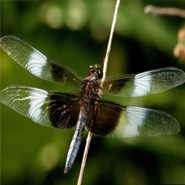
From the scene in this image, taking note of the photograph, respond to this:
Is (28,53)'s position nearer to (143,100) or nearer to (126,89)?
(126,89)

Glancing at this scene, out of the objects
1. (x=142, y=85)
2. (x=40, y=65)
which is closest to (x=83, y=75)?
(x=40, y=65)

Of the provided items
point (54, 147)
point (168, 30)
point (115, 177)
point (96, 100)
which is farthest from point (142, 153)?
point (96, 100)

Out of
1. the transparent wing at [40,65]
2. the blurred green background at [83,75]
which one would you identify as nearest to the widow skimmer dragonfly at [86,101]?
the transparent wing at [40,65]

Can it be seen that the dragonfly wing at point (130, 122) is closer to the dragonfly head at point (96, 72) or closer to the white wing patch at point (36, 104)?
the dragonfly head at point (96, 72)

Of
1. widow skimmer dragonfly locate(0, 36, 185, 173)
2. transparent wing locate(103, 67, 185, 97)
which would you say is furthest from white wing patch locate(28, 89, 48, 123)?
transparent wing locate(103, 67, 185, 97)

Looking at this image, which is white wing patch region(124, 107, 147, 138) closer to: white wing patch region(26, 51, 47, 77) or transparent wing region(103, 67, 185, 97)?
transparent wing region(103, 67, 185, 97)

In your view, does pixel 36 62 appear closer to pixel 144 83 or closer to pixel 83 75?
pixel 144 83

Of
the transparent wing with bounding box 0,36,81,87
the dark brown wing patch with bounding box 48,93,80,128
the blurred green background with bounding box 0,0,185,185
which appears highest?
the transparent wing with bounding box 0,36,81,87
